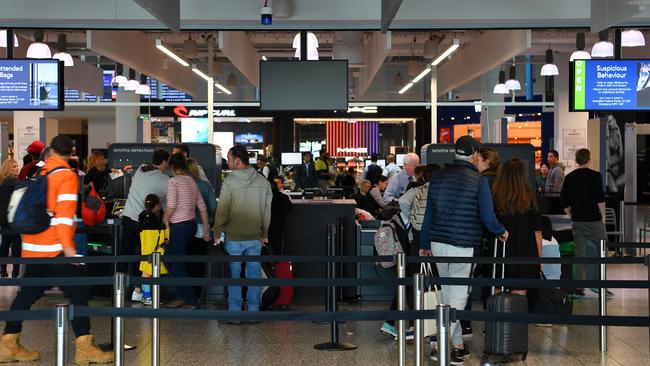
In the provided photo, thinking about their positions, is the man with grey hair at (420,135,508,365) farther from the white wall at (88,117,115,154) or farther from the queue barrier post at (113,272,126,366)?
the white wall at (88,117,115,154)

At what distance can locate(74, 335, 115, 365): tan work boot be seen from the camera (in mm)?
7086

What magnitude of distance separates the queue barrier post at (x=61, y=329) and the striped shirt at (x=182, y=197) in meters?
5.24

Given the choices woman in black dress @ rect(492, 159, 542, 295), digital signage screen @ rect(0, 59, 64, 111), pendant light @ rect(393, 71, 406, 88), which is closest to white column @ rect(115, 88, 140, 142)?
pendant light @ rect(393, 71, 406, 88)

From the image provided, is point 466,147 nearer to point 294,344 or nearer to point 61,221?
point 294,344

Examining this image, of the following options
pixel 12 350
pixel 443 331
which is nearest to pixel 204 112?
pixel 12 350

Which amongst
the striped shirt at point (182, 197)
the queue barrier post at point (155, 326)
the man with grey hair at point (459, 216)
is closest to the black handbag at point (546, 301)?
the man with grey hair at point (459, 216)

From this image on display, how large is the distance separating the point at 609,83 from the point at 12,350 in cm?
807

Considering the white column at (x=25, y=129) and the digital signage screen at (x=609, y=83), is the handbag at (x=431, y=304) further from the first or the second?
the white column at (x=25, y=129)

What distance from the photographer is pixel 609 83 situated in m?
12.4

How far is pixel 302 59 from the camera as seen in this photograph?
1288 cm

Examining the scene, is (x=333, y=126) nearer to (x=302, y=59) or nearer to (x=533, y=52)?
(x=533, y=52)

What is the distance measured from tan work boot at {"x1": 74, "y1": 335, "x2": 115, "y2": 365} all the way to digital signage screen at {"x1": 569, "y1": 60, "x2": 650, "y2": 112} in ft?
24.2

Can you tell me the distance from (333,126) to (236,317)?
2379 cm

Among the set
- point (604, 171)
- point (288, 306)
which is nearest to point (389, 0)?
point (288, 306)
